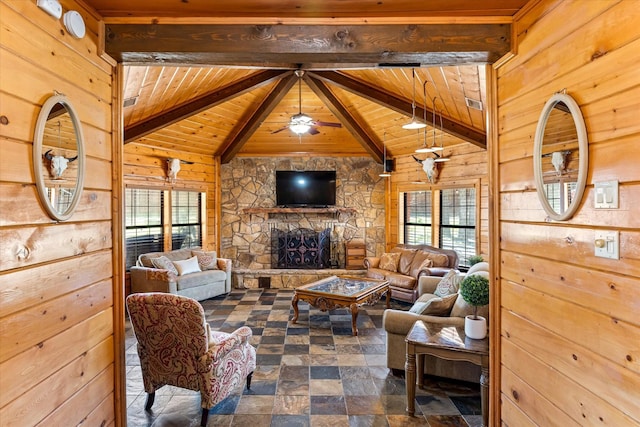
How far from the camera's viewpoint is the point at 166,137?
19.6 feet

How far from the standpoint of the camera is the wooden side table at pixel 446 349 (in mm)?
2375

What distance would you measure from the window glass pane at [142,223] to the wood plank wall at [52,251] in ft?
14.1

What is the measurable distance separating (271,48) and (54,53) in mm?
1024

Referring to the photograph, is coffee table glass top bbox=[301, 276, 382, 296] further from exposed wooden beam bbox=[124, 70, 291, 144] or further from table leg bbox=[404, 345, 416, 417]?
exposed wooden beam bbox=[124, 70, 291, 144]

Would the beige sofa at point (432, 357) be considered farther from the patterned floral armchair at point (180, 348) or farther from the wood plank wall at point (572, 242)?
the patterned floral armchair at point (180, 348)

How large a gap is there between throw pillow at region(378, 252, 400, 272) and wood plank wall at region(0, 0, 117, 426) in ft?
15.9

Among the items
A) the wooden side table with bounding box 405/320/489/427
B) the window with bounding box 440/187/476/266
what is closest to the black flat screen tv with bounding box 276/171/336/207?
the window with bounding box 440/187/476/266

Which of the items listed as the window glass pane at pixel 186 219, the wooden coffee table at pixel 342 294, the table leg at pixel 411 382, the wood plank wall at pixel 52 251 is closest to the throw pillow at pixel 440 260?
the wooden coffee table at pixel 342 294

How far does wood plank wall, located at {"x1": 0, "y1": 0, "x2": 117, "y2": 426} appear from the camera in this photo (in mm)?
1269

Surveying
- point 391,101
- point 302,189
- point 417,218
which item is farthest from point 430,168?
point 302,189

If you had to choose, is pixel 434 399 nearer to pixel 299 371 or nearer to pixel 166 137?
pixel 299 371

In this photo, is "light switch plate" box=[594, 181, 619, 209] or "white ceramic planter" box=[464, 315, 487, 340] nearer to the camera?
"light switch plate" box=[594, 181, 619, 209]

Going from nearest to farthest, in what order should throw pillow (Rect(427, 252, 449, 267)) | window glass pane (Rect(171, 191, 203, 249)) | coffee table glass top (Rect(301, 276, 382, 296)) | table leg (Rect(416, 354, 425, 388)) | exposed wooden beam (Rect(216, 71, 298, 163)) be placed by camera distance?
table leg (Rect(416, 354, 425, 388)), coffee table glass top (Rect(301, 276, 382, 296)), exposed wooden beam (Rect(216, 71, 298, 163)), throw pillow (Rect(427, 252, 449, 267)), window glass pane (Rect(171, 191, 203, 249))

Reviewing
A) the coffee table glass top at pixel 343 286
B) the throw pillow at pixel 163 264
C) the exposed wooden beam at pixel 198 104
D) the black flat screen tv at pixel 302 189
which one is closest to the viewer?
the coffee table glass top at pixel 343 286
